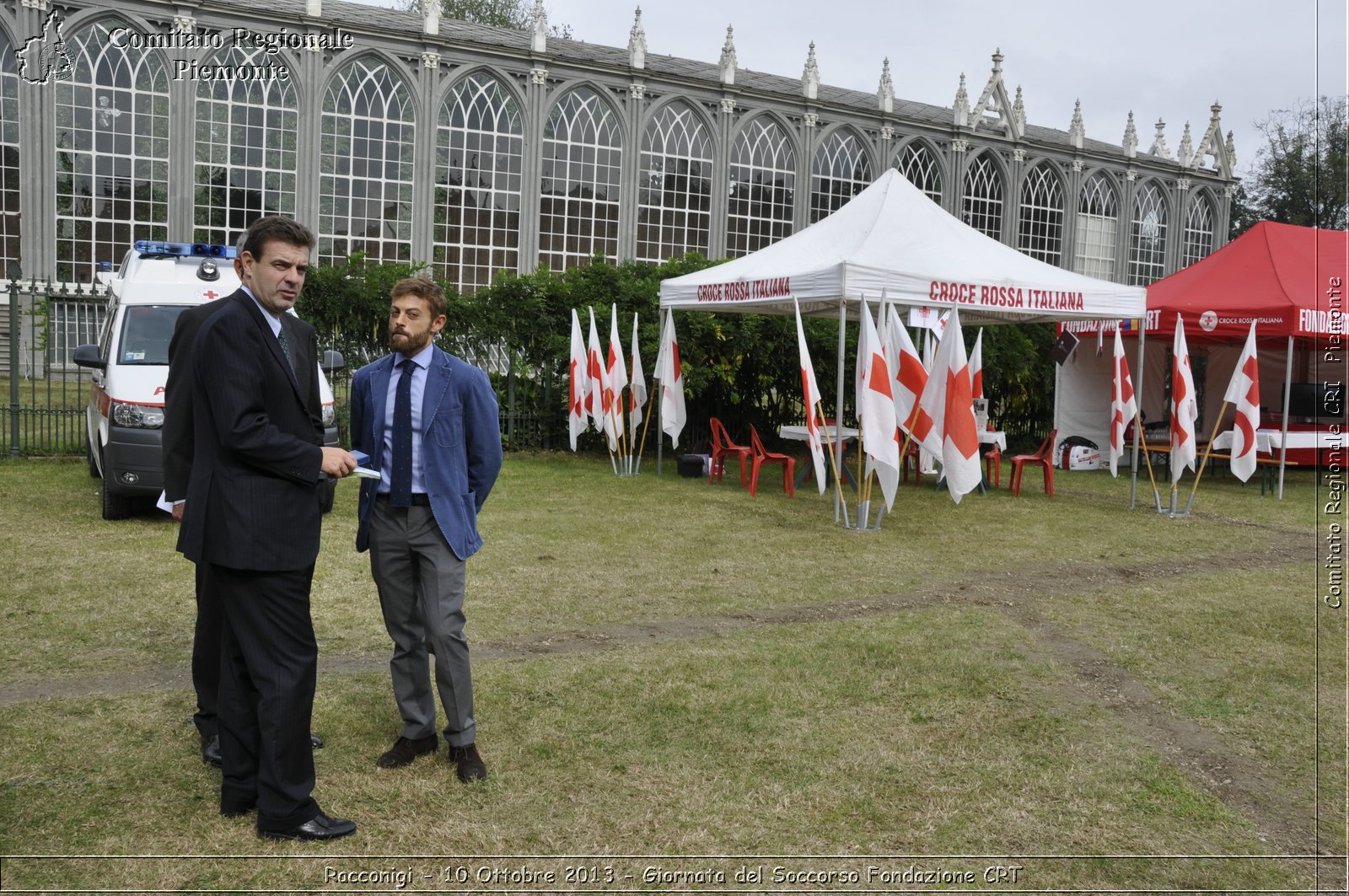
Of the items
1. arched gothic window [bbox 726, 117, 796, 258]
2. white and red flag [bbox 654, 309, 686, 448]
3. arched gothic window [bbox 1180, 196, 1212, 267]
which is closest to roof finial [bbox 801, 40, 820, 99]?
arched gothic window [bbox 726, 117, 796, 258]

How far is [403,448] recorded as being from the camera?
387 centimetres

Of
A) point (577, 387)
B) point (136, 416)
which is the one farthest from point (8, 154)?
point (136, 416)

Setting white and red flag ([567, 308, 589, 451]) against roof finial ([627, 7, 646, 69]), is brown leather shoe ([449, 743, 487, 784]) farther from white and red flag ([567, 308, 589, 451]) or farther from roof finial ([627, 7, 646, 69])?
roof finial ([627, 7, 646, 69])

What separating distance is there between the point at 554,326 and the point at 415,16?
23.5 metres

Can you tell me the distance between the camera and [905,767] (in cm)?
422

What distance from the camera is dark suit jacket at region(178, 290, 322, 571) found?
10.7 feet

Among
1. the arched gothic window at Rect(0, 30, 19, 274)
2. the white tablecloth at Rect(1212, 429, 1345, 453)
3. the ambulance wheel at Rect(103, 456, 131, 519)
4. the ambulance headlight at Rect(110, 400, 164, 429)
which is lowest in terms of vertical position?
the ambulance wheel at Rect(103, 456, 131, 519)

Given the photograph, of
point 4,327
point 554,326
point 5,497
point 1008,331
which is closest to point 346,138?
point 4,327

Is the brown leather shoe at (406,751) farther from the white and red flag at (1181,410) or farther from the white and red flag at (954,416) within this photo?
the white and red flag at (1181,410)

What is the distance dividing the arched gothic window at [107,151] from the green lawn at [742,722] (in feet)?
82.3

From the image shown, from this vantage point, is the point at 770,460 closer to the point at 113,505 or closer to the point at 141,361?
the point at 141,361

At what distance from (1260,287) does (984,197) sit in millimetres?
30959

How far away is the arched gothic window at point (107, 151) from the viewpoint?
29.5m

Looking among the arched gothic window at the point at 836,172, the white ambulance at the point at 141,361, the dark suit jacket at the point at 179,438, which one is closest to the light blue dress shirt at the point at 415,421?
the dark suit jacket at the point at 179,438
